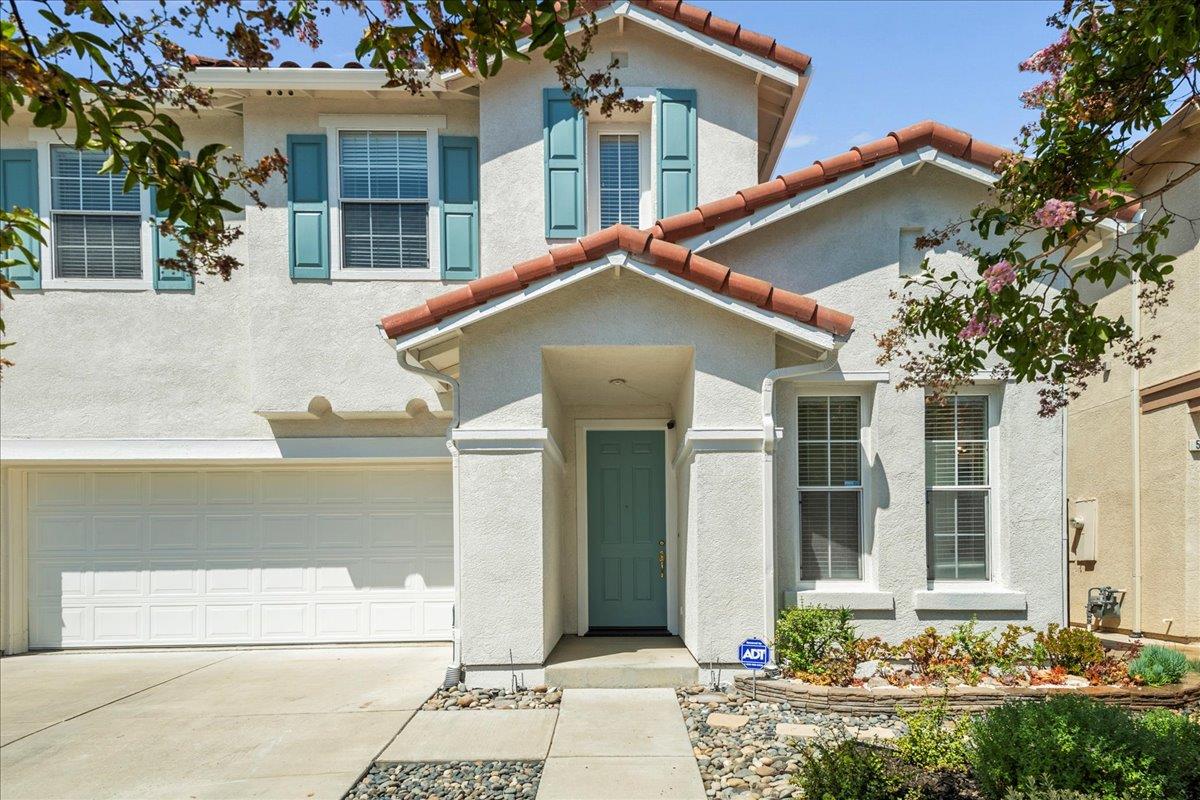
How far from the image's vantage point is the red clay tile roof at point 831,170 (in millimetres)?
7641

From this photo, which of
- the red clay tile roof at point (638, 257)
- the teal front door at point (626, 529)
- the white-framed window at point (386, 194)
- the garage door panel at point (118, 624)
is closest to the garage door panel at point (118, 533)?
the garage door panel at point (118, 624)

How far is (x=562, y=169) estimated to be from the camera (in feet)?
29.5

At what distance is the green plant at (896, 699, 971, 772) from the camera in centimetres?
479

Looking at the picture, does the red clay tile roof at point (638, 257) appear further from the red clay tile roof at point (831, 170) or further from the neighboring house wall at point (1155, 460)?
the neighboring house wall at point (1155, 460)

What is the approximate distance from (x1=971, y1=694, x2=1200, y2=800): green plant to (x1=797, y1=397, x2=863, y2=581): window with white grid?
128 inches

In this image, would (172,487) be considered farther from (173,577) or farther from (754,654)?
(754,654)

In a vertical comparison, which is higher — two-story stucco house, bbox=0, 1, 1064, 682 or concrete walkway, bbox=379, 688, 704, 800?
two-story stucco house, bbox=0, 1, 1064, 682

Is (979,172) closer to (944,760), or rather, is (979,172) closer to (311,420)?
(944,760)

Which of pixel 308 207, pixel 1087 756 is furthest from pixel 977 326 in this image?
pixel 308 207

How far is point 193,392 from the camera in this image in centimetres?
923

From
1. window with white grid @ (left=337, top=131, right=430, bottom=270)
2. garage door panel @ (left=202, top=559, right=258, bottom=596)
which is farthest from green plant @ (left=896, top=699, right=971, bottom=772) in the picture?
garage door panel @ (left=202, top=559, right=258, bottom=596)

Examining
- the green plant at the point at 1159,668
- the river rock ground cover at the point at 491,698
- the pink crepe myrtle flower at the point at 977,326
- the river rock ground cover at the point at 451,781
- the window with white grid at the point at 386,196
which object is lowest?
the river rock ground cover at the point at 491,698

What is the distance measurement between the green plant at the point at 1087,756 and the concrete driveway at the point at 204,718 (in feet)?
12.8

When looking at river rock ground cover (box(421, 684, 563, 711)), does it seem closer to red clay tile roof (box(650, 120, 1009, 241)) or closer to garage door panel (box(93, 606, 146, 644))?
red clay tile roof (box(650, 120, 1009, 241))
